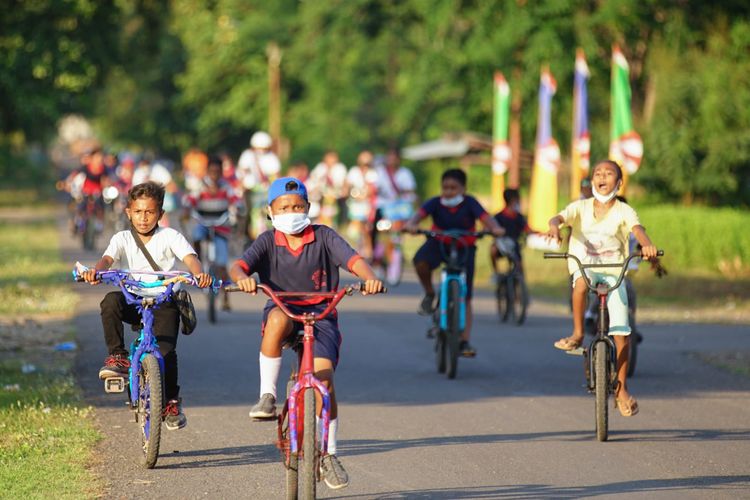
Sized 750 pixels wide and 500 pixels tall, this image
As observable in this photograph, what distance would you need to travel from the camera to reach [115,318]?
8672 mm

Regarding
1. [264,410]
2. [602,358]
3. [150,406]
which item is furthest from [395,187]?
[264,410]

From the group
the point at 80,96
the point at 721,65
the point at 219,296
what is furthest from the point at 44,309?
the point at 80,96

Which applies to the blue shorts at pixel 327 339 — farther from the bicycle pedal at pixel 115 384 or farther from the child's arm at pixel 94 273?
the bicycle pedal at pixel 115 384

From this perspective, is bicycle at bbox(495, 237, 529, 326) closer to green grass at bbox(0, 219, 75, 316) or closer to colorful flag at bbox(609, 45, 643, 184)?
green grass at bbox(0, 219, 75, 316)

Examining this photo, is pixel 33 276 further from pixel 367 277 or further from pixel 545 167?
pixel 367 277

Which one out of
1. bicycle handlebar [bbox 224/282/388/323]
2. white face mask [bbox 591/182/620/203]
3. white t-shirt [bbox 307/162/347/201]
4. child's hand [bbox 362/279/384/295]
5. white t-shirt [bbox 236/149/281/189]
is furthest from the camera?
white t-shirt [bbox 307/162/347/201]

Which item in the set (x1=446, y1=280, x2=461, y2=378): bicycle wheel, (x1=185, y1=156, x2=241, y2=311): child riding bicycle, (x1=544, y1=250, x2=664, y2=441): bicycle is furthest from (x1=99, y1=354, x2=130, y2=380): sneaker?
(x1=185, y1=156, x2=241, y2=311): child riding bicycle

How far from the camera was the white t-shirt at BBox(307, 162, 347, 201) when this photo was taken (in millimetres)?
31733

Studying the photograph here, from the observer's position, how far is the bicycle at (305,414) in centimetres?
687

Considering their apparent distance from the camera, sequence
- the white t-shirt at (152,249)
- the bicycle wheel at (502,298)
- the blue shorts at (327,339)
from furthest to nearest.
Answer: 1. the bicycle wheel at (502,298)
2. the white t-shirt at (152,249)
3. the blue shorts at (327,339)

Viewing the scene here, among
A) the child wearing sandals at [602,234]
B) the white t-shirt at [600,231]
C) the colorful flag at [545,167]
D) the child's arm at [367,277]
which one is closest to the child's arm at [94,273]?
the child's arm at [367,277]

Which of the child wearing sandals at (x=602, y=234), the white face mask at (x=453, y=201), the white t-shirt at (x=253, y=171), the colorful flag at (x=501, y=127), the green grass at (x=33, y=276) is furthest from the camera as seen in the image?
the colorful flag at (x=501, y=127)

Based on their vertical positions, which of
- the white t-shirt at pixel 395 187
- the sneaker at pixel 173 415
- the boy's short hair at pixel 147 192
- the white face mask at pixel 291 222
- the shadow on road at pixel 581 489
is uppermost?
the white t-shirt at pixel 395 187

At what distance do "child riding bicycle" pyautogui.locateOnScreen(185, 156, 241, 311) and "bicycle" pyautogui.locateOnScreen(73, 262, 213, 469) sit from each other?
8.59 m
